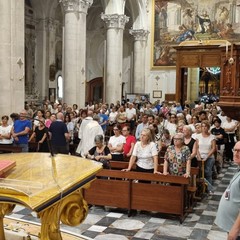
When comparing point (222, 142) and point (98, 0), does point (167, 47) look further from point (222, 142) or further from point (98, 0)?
point (222, 142)

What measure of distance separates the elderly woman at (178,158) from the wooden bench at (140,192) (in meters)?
0.25

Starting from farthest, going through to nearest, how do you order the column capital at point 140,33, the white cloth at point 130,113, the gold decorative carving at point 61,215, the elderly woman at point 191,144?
1. the column capital at point 140,33
2. the white cloth at point 130,113
3. the elderly woman at point 191,144
4. the gold decorative carving at point 61,215

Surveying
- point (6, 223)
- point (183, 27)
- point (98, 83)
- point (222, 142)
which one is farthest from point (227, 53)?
point (98, 83)

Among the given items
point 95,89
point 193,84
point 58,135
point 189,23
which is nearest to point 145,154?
point 58,135

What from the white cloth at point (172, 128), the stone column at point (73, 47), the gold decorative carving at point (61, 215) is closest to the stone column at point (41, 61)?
the stone column at point (73, 47)

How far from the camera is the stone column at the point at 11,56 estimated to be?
13383mm

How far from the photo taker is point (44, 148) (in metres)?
10.4

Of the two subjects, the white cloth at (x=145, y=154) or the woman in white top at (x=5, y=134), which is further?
the woman in white top at (x=5, y=134)

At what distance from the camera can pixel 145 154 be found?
761 cm

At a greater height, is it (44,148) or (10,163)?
(10,163)

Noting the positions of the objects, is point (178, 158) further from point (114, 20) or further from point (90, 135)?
point (114, 20)

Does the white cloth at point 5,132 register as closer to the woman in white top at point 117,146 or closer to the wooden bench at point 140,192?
the woman in white top at point 117,146

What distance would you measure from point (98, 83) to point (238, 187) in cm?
3152

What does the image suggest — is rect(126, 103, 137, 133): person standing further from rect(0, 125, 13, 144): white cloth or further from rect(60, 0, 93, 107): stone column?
rect(0, 125, 13, 144): white cloth
